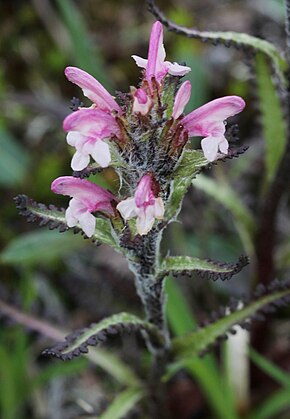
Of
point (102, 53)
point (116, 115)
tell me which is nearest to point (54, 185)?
point (116, 115)

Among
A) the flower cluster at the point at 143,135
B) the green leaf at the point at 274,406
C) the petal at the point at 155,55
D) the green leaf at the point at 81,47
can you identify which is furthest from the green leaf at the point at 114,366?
the green leaf at the point at 81,47

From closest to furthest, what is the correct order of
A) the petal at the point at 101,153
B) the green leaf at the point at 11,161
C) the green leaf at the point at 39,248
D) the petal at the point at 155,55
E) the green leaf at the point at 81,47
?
the petal at the point at 101,153 < the petal at the point at 155,55 < the green leaf at the point at 39,248 < the green leaf at the point at 81,47 < the green leaf at the point at 11,161

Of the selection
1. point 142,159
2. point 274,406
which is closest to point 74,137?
point 142,159

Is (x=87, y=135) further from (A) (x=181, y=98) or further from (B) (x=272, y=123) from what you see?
(B) (x=272, y=123)

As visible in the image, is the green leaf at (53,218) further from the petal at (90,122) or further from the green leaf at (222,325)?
the green leaf at (222,325)

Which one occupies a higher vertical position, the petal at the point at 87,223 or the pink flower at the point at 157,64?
the pink flower at the point at 157,64

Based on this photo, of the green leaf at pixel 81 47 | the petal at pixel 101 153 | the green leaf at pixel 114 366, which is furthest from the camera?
the green leaf at pixel 81 47

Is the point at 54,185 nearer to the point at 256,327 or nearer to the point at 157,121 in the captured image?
the point at 157,121
